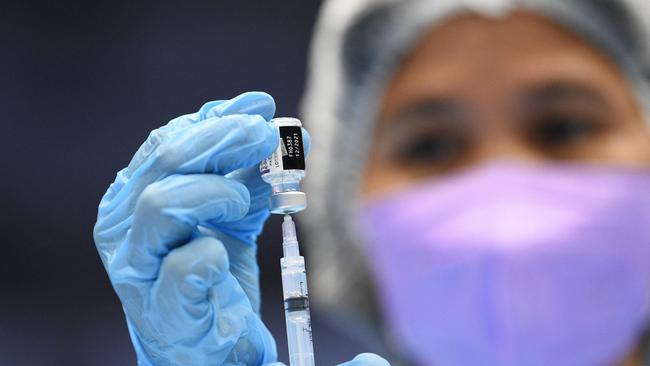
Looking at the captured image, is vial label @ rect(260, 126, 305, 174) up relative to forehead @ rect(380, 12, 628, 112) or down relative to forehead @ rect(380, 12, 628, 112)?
down

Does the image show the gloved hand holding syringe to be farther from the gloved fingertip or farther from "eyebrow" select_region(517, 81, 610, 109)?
"eyebrow" select_region(517, 81, 610, 109)

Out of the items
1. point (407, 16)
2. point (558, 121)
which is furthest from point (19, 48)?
point (558, 121)

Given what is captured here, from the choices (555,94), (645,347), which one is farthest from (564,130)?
(645,347)

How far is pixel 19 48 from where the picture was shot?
311 centimetres

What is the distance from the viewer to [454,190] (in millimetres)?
1218

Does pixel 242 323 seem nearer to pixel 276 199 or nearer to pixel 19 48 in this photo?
pixel 276 199

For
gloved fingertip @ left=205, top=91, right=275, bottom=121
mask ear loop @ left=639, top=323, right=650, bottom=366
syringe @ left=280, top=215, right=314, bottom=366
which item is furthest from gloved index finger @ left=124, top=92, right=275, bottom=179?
mask ear loop @ left=639, top=323, right=650, bottom=366

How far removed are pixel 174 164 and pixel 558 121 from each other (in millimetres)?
589

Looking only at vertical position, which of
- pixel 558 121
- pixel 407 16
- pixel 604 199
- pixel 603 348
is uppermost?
pixel 407 16

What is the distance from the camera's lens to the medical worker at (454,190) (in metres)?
1.12

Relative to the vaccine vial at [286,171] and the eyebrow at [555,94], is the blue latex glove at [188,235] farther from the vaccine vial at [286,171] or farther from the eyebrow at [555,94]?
the eyebrow at [555,94]

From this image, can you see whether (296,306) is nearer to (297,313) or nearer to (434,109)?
(297,313)

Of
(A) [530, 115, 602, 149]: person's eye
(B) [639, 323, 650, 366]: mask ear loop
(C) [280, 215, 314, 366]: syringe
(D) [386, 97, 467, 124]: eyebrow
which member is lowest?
(B) [639, 323, 650, 366]: mask ear loop

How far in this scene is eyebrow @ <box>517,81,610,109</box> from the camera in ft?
3.61
